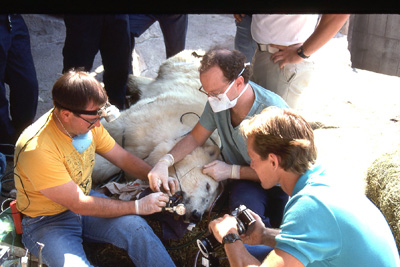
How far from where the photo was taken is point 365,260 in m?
1.68

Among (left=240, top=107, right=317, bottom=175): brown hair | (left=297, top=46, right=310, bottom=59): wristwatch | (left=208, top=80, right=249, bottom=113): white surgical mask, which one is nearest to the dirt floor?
(left=297, top=46, right=310, bottom=59): wristwatch

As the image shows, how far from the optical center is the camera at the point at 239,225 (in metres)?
2.10

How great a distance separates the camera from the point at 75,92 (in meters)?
2.35

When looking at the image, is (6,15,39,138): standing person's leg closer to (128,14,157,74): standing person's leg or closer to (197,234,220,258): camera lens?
(128,14,157,74): standing person's leg

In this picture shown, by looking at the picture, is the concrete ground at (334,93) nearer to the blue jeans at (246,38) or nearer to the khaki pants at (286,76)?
the khaki pants at (286,76)

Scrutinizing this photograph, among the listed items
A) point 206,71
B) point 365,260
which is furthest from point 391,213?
point 206,71

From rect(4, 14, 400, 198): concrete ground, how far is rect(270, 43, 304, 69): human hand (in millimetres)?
312

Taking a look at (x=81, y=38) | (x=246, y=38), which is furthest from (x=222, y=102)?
(x=81, y=38)

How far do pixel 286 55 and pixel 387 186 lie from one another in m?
A: 1.37

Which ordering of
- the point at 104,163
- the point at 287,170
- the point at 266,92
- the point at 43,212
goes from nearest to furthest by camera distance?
the point at 287,170
the point at 43,212
the point at 266,92
the point at 104,163

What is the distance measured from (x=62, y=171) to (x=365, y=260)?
167 centimetres

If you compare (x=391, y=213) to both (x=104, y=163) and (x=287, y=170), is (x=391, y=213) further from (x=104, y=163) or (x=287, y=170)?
(x=104, y=163)

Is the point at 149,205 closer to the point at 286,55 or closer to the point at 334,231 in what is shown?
the point at 334,231

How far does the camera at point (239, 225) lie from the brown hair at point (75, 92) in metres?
1.04
